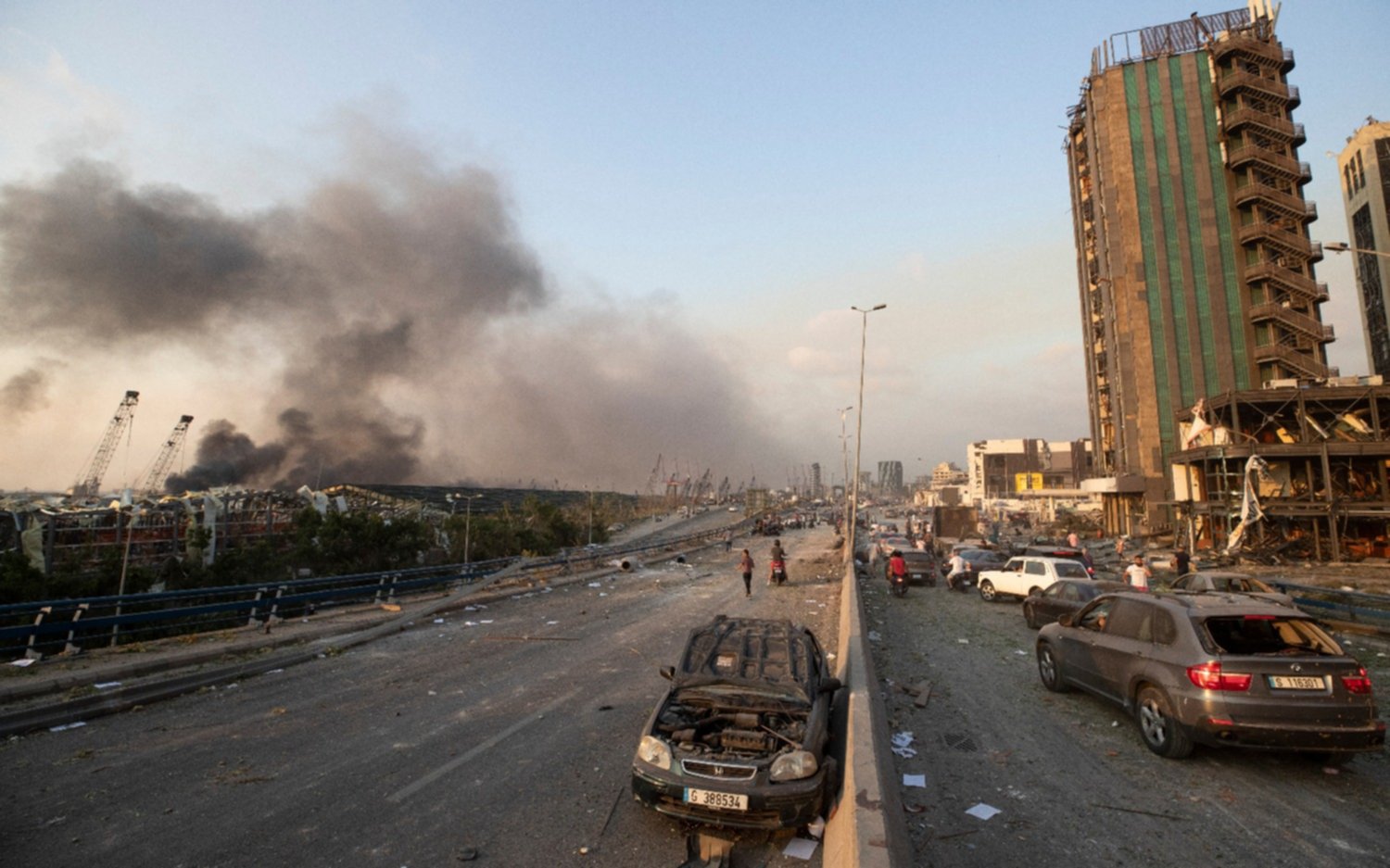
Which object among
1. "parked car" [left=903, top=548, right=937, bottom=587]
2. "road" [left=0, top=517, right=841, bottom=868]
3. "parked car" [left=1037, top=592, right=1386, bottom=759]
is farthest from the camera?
"parked car" [left=903, top=548, right=937, bottom=587]

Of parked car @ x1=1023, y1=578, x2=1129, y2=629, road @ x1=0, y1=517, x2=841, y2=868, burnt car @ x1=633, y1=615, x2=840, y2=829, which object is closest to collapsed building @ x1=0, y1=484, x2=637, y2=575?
road @ x1=0, y1=517, x2=841, y2=868

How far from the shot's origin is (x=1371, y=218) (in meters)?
74.5

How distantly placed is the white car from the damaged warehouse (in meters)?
17.6

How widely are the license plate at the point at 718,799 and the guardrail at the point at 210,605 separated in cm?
992

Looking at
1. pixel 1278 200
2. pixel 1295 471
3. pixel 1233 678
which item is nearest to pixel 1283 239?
pixel 1278 200

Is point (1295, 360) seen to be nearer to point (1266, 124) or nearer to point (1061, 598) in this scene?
point (1266, 124)

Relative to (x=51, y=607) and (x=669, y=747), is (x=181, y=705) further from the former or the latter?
(x=669, y=747)

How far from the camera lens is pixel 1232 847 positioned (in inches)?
187

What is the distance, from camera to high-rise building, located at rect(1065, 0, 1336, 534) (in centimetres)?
4778

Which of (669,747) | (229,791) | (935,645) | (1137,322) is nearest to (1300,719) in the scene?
(669,747)

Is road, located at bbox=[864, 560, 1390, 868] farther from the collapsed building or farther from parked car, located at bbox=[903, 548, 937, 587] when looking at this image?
the collapsed building

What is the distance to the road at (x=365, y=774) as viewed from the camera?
4.55 metres

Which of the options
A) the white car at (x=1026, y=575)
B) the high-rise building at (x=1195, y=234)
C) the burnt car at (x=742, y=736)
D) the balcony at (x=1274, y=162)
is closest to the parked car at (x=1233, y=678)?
the burnt car at (x=742, y=736)

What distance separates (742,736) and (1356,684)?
5809 millimetres
